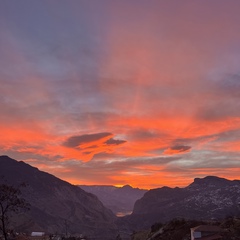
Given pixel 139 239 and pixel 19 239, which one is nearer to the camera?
pixel 19 239

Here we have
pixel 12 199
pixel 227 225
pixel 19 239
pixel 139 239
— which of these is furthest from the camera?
pixel 139 239

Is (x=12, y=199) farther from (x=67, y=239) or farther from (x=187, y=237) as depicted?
(x=67, y=239)

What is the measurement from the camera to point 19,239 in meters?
114

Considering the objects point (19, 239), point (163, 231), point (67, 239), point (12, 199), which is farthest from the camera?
point (67, 239)

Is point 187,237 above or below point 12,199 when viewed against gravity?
below

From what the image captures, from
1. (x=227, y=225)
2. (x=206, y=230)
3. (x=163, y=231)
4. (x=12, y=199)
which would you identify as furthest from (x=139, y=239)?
(x=12, y=199)

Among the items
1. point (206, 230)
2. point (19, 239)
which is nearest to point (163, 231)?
point (206, 230)

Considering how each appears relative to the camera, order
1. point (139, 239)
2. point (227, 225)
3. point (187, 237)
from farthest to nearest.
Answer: point (139, 239) → point (227, 225) → point (187, 237)

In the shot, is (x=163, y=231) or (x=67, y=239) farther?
(x=67, y=239)

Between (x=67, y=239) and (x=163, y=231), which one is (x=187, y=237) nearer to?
(x=163, y=231)

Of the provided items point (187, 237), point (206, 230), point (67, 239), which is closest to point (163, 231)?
point (187, 237)

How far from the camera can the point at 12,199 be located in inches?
1622

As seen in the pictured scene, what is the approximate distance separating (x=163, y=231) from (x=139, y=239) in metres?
26.9

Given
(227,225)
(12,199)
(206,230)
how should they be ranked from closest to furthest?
1. (12,199)
2. (206,230)
3. (227,225)
